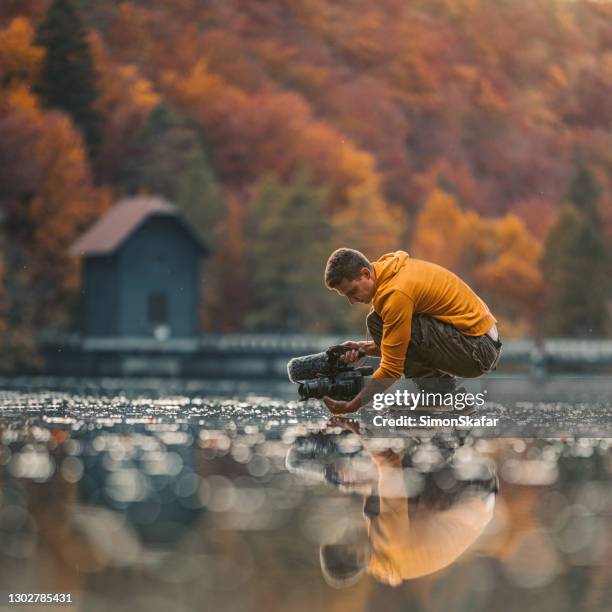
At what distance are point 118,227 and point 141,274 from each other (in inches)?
98.2

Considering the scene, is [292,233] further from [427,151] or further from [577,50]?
[577,50]

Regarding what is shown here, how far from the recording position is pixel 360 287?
747 cm

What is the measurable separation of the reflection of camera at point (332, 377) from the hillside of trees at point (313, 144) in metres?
40.8

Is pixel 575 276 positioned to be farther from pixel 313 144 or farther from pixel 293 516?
pixel 293 516

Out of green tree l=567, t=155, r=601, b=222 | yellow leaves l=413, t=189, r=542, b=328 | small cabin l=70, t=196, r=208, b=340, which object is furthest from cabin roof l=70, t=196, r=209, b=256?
green tree l=567, t=155, r=601, b=222

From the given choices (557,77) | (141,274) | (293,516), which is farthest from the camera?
(557,77)

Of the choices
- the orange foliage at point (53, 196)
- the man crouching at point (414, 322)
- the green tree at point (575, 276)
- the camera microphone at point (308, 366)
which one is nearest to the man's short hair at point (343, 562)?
the man crouching at point (414, 322)

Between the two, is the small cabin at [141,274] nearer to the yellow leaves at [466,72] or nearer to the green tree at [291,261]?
the green tree at [291,261]

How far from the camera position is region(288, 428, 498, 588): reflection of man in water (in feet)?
13.2

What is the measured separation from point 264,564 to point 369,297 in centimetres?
364

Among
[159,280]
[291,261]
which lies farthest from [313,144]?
[159,280]

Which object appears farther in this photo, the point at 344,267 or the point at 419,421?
A: the point at 419,421

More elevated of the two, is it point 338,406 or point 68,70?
point 68,70

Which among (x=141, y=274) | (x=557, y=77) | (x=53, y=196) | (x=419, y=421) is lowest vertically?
(x=419, y=421)
